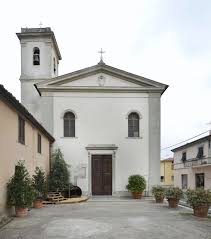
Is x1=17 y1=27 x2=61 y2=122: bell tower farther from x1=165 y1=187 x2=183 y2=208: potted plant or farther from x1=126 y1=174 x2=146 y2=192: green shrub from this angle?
x1=165 y1=187 x2=183 y2=208: potted plant

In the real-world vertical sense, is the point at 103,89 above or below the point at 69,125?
above

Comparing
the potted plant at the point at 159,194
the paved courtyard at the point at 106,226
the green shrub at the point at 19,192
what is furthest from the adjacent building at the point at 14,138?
the potted plant at the point at 159,194

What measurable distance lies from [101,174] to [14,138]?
1080 cm

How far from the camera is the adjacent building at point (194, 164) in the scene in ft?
96.0

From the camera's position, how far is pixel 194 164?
105 feet

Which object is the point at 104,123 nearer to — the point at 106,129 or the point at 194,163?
the point at 106,129

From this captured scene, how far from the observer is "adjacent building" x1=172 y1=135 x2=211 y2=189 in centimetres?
2927

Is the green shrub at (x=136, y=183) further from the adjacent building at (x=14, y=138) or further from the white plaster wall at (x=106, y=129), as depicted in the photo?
the adjacent building at (x=14, y=138)

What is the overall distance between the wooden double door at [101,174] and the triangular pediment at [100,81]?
4.58m

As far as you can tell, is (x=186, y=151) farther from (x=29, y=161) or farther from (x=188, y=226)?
(x=188, y=226)

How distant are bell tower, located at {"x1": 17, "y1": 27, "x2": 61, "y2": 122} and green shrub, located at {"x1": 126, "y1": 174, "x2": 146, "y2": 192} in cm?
1088

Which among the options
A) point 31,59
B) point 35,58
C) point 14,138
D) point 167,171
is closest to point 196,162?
point 35,58

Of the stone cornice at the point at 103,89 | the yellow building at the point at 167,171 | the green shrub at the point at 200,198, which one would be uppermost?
the stone cornice at the point at 103,89

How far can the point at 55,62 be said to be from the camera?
107 ft
